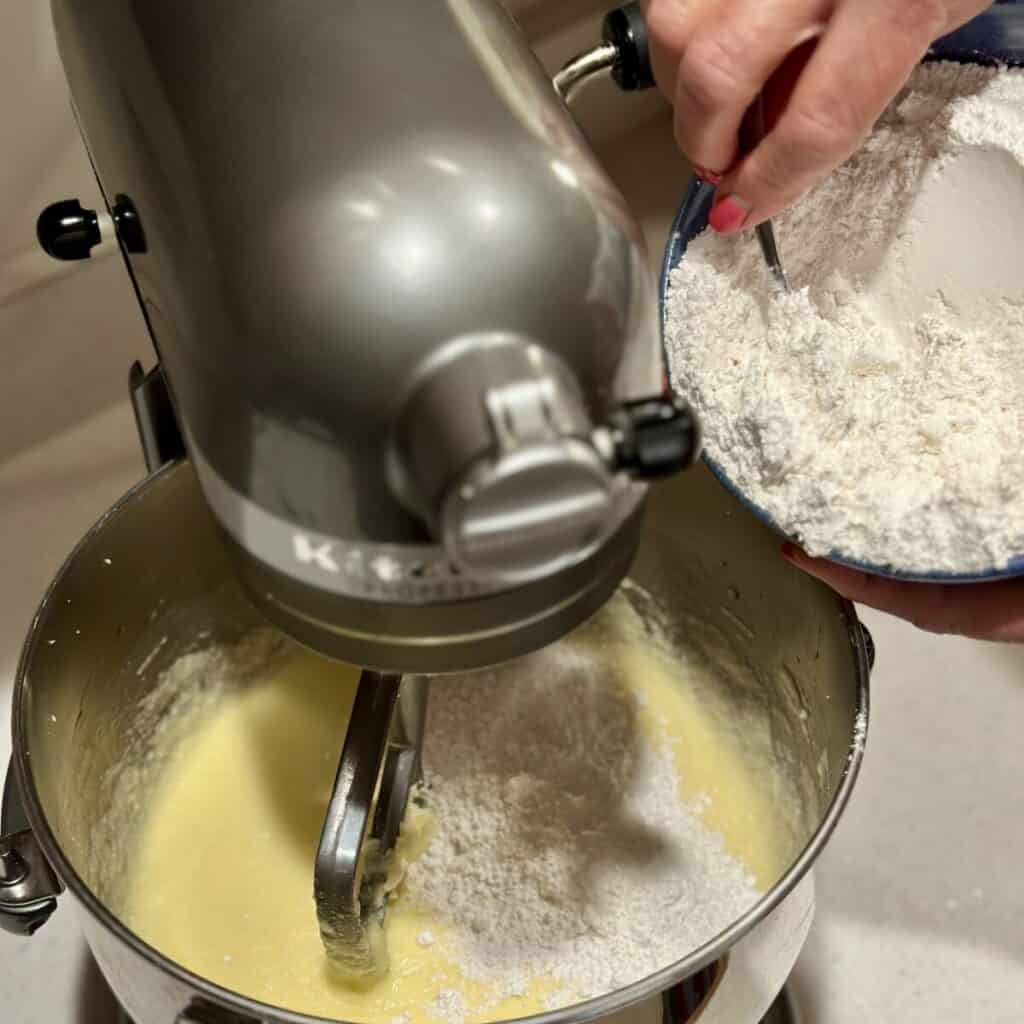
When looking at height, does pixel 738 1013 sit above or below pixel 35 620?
below

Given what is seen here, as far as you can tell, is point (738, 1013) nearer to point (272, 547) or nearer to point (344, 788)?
point (344, 788)

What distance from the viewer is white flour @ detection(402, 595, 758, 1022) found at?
619 mm

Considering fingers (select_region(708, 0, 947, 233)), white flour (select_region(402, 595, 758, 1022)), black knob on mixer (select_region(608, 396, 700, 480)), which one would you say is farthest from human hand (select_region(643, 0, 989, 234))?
white flour (select_region(402, 595, 758, 1022))

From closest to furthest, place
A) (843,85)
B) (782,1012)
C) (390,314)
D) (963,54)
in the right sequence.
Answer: (390,314), (843,85), (963,54), (782,1012)

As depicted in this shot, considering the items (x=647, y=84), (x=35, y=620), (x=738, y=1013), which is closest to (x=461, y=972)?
(x=738, y=1013)

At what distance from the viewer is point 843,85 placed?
16.8 inches

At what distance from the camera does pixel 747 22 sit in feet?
1.40

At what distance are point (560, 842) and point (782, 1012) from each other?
0.14 metres

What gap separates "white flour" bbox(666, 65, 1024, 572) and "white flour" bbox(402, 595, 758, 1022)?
25 centimetres

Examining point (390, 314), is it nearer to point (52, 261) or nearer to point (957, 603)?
point (957, 603)

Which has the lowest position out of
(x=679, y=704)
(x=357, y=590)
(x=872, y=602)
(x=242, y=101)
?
(x=679, y=704)

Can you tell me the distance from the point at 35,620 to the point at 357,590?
250mm

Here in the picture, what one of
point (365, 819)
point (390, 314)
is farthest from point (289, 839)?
point (390, 314)

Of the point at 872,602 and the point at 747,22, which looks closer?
the point at 747,22
